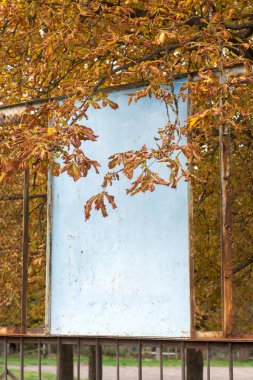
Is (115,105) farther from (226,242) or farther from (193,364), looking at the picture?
(193,364)

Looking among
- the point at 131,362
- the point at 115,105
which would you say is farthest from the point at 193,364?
the point at 131,362

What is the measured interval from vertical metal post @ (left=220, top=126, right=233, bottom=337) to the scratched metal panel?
15.2 inches

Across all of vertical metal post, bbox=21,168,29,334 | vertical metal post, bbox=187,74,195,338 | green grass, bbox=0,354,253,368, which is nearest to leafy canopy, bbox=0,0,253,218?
vertical metal post, bbox=187,74,195,338

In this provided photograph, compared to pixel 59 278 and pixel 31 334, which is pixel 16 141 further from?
pixel 31 334

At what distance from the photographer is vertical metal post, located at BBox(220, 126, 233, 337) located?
6.28 metres

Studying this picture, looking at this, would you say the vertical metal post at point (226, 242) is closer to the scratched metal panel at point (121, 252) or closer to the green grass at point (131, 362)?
the scratched metal panel at point (121, 252)

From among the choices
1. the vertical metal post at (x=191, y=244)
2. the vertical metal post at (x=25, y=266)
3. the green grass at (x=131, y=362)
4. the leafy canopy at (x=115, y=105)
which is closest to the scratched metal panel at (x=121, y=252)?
the vertical metal post at (x=191, y=244)

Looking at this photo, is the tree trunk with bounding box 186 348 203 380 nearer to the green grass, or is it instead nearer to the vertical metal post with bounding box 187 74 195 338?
the vertical metal post with bounding box 187 74 195 338

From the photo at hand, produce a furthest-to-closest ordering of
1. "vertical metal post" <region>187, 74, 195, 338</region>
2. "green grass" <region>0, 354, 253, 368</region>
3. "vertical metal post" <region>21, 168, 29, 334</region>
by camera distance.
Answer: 1. "green grass" <region>0, 354, 253, 368</region>
2. "vertical metal post" <region>21, 168, 29, 334</region>
3. "vertical metal post" <region>187, 74, 195, 338</region>

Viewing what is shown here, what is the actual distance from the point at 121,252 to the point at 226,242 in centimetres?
112

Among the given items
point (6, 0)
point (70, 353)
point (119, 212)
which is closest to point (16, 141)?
point (119, 212)

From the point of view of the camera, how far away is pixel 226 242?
6.41 m

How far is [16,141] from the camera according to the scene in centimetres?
630

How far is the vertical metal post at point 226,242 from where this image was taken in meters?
6.28
